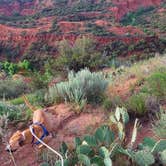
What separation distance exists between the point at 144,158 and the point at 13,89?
8894 millimetres

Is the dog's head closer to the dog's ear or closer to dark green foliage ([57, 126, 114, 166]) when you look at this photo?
the dog's ear

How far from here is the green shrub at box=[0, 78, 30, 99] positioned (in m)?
11.4

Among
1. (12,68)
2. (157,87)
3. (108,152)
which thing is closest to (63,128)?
(157,87)

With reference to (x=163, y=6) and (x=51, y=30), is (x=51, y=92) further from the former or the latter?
(x=163, y=6)

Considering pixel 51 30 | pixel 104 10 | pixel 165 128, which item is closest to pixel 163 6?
pixel 104 10

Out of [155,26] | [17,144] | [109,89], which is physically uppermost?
[17,144]

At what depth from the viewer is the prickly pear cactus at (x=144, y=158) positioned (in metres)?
3.40

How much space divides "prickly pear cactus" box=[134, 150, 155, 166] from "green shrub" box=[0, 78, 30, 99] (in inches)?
316

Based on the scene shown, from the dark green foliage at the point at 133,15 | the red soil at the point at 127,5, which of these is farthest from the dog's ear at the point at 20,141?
the red soil at the point at 127,5

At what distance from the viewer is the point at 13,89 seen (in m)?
11.9

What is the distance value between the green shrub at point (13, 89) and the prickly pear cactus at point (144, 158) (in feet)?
26.3

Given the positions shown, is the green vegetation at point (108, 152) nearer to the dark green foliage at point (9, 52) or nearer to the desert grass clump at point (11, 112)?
the desert grass clump at point (11, 112)

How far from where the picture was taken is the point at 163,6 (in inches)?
1655

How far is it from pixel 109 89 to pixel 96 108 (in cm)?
108
